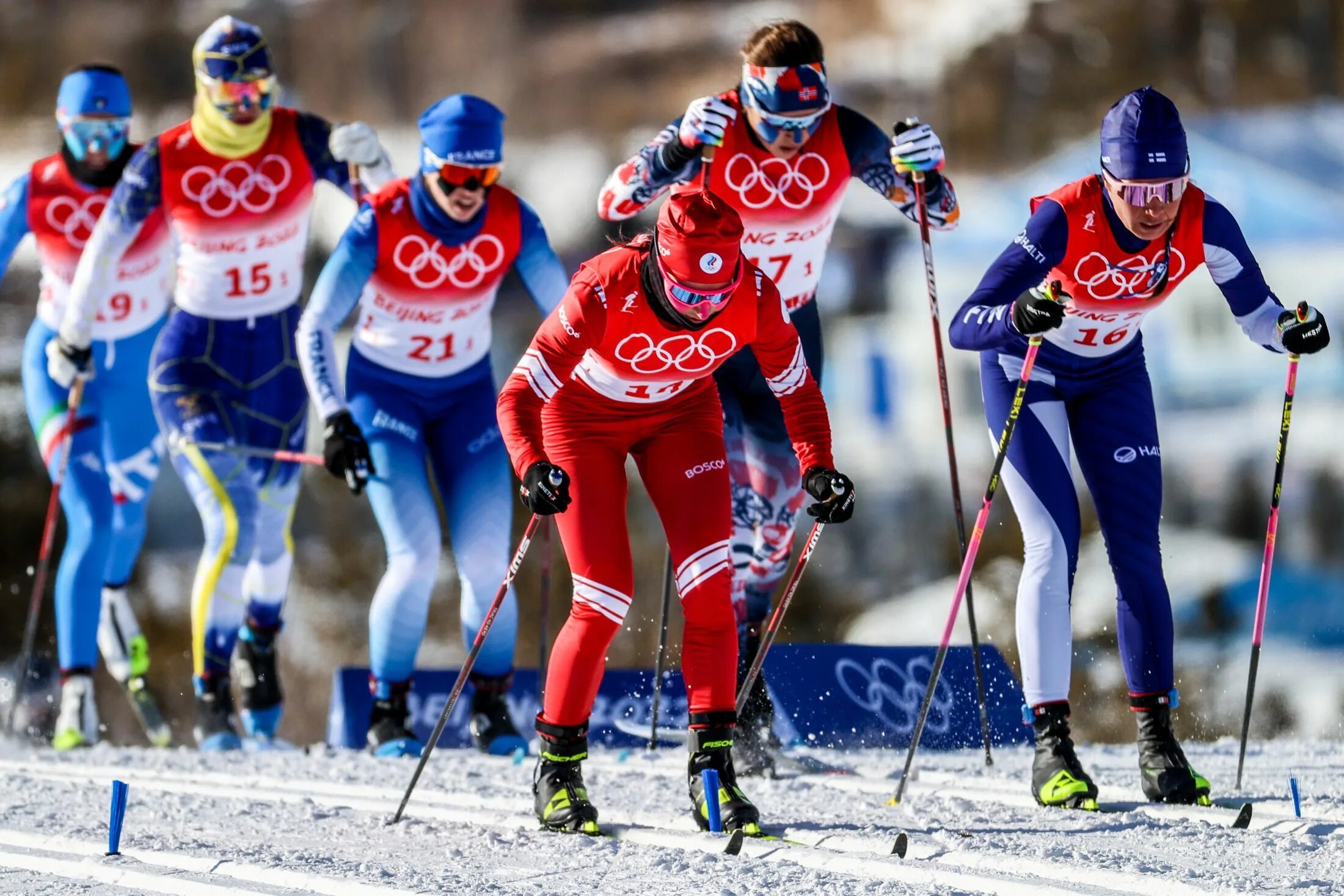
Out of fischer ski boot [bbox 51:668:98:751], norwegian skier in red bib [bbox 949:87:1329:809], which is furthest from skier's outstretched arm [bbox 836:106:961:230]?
fischer ski boot [bbox 51:668:98:751]

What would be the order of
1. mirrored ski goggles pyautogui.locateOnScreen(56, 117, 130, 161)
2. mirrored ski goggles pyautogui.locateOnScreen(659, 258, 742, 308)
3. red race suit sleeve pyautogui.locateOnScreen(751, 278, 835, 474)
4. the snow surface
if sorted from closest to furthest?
the snow surface < mirrored ski goggles pyautogui.locateOnScreen(659, 258, 742, 308) < red race suit sleeve pyautogui.locateOnScreen(751, 278, 835, 474) < mirrored ski goggles pyautogui.locateOnScreen(56, 117, 130, 161)

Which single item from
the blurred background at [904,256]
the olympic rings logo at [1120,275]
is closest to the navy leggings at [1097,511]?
the olympic rings logo at [1120,275]

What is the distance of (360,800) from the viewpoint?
5.29 m

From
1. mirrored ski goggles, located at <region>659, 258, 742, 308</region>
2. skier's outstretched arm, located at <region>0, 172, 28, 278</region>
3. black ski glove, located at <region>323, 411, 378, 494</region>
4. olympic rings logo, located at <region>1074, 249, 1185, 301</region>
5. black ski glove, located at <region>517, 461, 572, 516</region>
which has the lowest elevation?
black ski glove, located at <region>517, 461, 572, 516</region>

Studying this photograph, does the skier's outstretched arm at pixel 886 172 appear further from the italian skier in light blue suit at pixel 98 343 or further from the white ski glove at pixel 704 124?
the italian skier in light blue suit at pixel 98 343

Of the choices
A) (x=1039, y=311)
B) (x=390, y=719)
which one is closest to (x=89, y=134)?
(x=390, y=719)

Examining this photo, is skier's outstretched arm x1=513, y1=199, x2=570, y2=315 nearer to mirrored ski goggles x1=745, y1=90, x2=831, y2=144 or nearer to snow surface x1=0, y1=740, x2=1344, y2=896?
mirrored ski goggles x1=745, y1=90, x2=831, y2=144

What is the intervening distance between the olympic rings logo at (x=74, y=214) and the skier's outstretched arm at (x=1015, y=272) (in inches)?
170

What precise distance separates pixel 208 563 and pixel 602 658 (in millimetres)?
2811

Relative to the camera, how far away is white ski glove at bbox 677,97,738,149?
5652mm

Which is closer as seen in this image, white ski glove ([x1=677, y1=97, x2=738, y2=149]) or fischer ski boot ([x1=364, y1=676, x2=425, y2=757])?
white ski glove ([x1=677, y1=97, x2=738, y2=149])

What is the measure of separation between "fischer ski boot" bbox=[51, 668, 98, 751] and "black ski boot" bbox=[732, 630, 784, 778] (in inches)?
110

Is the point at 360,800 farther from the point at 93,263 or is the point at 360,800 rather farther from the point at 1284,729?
the point at 1284,729

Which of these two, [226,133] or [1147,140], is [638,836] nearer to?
[1147,140]
